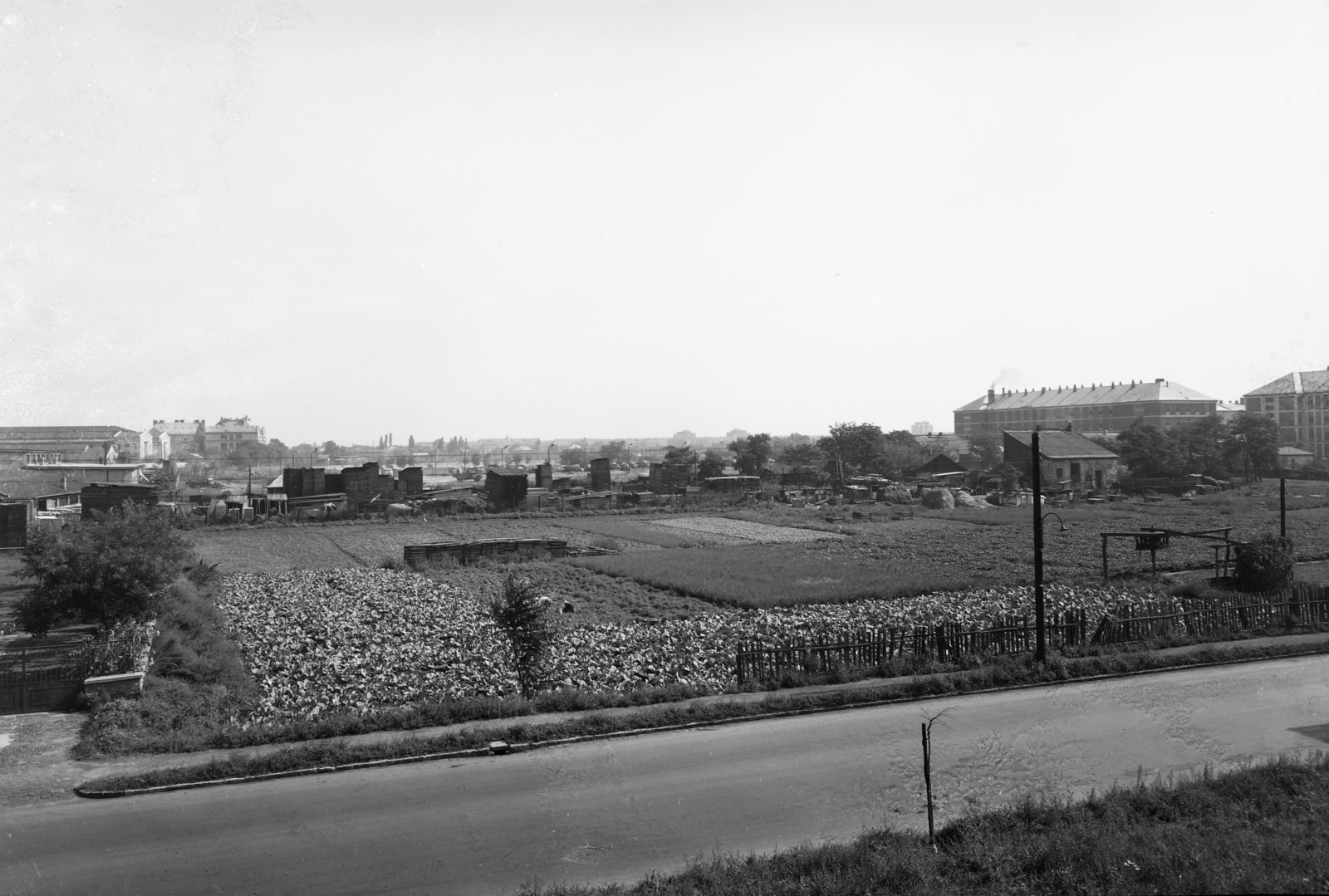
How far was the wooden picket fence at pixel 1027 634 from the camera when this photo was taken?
17625 millimetres

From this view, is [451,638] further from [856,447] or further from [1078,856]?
[856,447]

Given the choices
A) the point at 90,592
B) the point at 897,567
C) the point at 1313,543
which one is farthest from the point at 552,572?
the point at 1313,543

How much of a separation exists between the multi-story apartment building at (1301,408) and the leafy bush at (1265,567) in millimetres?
16833

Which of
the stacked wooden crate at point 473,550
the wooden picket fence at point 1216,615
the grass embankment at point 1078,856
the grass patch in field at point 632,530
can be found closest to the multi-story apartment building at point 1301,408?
the wooden picket fence at point 1216,615

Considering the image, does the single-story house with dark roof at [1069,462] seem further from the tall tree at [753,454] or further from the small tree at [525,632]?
the small tree at [525,632]

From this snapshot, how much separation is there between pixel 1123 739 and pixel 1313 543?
30.5 metres

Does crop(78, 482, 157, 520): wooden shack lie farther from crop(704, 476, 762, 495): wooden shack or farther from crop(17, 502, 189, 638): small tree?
crop(704, 476, 762, 495): wooden shack

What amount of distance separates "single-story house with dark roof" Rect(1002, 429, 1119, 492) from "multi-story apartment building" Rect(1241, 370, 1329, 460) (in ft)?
56.3

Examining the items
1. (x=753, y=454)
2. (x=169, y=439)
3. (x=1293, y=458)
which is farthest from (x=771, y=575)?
(x=169, y=439)

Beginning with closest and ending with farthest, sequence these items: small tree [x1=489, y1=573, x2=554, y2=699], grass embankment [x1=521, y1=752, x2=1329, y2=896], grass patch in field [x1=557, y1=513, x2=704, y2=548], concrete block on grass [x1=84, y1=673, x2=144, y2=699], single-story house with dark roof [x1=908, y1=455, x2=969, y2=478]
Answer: grass embankment [x1=521, y1=752, x2=1329, y2=896]
concrete block on grass [x1=84, y1=673, x2=144, y2=699]
small tree [x1=489, y1=573, x2=554, y2=699]
grass patch in field [x1=557, y1=513, x2=704, y2=548]
single-story house with dark roof [x1=908, y1=455, x2=969, y2=478]

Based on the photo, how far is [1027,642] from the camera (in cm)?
1928

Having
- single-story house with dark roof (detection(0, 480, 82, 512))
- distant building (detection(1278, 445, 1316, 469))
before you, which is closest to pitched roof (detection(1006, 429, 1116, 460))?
distant building (detection(1278, 445, 1316, 469))

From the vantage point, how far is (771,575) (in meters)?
31.6

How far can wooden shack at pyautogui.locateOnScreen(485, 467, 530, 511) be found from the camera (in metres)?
61.4
